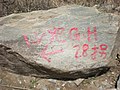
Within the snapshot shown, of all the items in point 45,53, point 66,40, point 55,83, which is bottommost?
point 55,83

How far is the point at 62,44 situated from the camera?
147 inches

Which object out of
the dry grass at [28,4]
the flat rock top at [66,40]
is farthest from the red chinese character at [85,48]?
the dry grass at [28,4]

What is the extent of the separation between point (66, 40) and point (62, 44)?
72 mm

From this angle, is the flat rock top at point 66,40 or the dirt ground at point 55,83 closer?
the flat rock top at point 66,40

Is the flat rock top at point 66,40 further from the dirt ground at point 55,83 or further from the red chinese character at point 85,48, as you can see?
the dirt ground at point 55,83

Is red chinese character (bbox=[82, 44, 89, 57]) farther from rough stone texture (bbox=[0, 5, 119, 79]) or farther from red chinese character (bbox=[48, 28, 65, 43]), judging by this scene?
red chinese character (bbox=[48, 28, 65, 43])

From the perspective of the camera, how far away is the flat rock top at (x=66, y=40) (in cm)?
369

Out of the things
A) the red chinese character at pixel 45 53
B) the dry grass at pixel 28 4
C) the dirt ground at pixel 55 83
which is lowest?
the dirt ground at pixel 55 83

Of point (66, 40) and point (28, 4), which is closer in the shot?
point (66, 40)

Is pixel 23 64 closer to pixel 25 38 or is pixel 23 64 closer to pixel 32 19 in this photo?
pixel 25 38

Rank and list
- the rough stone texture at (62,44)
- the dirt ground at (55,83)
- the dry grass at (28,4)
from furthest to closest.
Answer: the dry grass at (28,4) < the dirt ground at (55,83) < the rough stone texture at (62,44)

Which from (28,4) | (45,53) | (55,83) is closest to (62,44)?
(45,53)

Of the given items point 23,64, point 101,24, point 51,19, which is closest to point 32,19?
point 51,19

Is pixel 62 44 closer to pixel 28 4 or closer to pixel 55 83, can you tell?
pixel 55 83
